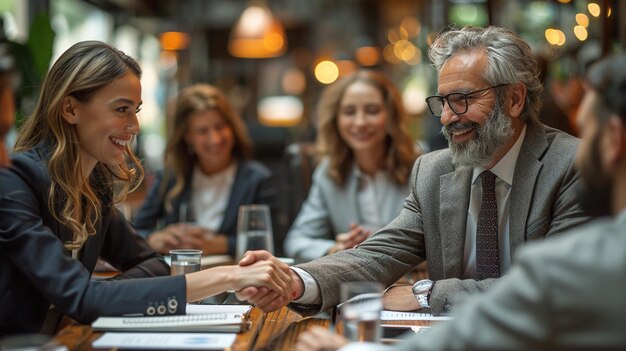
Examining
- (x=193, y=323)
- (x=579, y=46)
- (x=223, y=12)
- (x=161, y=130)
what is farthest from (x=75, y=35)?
(x=223, y=12)

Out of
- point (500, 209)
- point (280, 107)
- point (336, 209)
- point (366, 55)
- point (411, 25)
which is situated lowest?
point (280, 107)

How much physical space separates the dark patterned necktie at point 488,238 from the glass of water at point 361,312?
0.86m

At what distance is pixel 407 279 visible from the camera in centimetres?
281

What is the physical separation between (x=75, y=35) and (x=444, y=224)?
554cm

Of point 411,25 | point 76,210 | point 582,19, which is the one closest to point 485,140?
point 76,210

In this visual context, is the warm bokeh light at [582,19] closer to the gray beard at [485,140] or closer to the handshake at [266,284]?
the gray beard at [485,140]

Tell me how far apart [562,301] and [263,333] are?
0.91m

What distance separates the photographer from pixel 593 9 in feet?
12.3

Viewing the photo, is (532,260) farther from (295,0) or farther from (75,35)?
(295,0)

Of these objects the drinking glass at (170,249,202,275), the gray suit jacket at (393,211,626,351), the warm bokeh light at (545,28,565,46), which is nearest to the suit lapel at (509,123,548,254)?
the drinking glass at (170,249,202,275)

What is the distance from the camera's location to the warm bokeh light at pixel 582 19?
4.24 metres

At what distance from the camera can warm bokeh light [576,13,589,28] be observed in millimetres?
4240

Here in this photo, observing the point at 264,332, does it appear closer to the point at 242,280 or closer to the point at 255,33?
the point at 242,280

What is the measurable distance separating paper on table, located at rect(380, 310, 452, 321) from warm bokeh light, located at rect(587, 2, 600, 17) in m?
2.06
